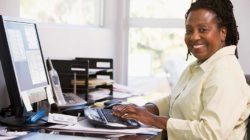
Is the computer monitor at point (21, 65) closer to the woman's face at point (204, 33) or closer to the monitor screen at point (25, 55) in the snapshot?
the monitor screen at point (25, 55)

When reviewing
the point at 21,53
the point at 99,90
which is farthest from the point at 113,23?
the point at 21,53

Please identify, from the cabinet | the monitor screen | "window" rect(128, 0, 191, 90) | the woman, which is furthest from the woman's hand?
"window" rect(128, 0, 191, 90)

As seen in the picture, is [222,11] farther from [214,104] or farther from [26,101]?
[26,101]

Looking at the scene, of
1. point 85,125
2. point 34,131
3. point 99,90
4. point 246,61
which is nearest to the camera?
point 34,131

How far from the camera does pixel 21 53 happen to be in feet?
5.65

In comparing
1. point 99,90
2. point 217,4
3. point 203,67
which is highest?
point 217,4

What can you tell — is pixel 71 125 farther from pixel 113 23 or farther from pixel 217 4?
pixel 113 23

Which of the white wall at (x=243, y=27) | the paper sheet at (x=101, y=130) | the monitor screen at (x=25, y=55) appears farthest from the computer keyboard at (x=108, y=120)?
the white wall at (x=243, y=27)

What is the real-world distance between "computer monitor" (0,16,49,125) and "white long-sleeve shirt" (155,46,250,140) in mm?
607

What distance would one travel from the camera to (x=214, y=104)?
1.50m

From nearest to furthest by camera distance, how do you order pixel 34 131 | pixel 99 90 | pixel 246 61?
pixel 34 131
pixel 99 90
pixel 246 61

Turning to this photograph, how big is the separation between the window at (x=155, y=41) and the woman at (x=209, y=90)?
5.56 feet

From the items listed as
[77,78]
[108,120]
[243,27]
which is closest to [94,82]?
[77,78]

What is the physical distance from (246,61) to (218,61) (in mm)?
1807
